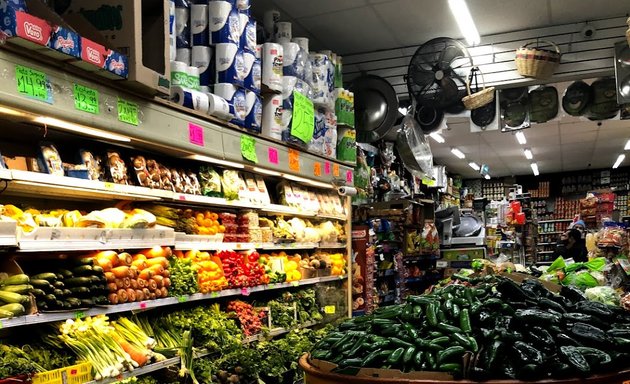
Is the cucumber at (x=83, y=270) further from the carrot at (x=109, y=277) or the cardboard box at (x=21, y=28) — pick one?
the cardboard box at (x=21, y=28)

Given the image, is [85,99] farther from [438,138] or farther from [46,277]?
[438,138]

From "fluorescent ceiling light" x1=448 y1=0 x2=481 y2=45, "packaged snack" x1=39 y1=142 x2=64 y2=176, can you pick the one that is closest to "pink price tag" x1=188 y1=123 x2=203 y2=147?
"packaged snack" x1=39 y1=142 x2=64 y2=176

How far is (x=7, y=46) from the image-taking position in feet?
7.21

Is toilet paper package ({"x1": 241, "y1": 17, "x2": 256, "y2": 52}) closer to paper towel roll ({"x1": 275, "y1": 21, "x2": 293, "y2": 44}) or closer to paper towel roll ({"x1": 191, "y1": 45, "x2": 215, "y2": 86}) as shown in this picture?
paper towel roll ({"x1": 191, "y1": 45, "x2": 215, "y2": 86})

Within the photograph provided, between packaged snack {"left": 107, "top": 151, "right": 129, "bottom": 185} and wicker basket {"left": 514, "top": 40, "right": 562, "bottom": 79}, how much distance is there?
4806 mm

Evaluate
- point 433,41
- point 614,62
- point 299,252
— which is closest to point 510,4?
point 433,41

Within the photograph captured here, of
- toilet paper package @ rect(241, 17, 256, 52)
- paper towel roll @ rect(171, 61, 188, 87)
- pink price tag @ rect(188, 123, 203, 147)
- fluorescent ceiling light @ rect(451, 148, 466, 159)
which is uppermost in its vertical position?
fluorescent ceiling light @ rect(451, 148, 466, 159)

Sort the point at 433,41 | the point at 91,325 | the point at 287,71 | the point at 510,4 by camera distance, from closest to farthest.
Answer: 1. the point at 91,325
2. the point at 287,71
3. the point at 510,4
4. the point at 433,41

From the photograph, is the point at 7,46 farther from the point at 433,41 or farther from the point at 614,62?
the point at 614,62

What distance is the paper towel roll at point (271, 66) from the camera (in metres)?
Result: 4.39

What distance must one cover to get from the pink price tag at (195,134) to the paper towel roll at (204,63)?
0.59m

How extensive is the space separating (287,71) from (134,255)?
209cm

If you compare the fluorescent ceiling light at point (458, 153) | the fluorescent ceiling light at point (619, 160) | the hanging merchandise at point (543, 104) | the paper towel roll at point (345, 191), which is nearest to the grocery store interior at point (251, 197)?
the paper towel roll at point (345, 191)

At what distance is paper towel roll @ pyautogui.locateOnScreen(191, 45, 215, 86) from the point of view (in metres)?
3.87
